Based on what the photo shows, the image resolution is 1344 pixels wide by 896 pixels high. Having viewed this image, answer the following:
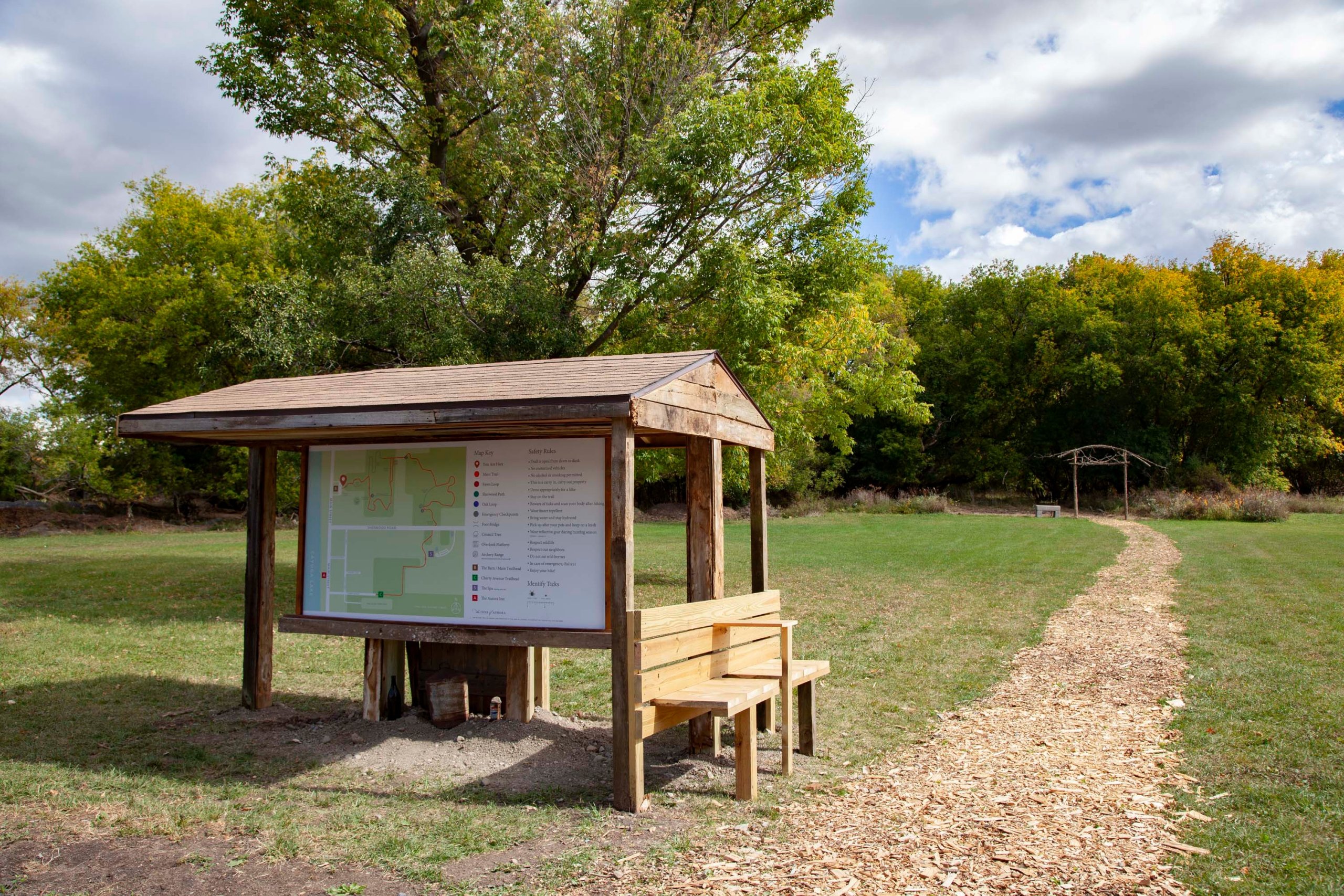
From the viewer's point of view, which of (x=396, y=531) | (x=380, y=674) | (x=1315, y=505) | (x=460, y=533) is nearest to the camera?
(x=460, y=533)

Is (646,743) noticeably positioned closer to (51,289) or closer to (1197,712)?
(1197,712)

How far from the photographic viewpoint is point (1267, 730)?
7441 mm

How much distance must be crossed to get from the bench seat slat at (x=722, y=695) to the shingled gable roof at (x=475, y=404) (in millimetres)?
1721

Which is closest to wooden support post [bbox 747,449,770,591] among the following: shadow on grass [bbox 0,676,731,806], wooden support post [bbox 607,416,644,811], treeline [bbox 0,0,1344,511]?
shadow on grass [bbox 0,676,731,806]

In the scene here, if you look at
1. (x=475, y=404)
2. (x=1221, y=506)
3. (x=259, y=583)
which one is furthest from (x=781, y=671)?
(x=1221, y=506)

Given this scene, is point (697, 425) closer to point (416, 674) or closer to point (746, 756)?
point (746, 756)

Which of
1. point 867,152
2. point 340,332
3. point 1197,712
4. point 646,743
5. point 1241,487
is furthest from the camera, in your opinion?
point 1241,487

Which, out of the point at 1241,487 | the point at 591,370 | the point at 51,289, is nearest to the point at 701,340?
the point at 591,370

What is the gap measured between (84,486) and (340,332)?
93.2 feet

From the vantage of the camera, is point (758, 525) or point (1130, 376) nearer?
point (758, 525)

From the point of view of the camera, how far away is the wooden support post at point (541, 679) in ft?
25.1

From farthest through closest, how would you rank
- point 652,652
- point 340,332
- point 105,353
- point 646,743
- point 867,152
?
1. point 105,353
2. point 867,152
3. point 340,332
4. point 646,743
5. point 652,652

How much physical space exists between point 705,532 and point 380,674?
2913 millimetres

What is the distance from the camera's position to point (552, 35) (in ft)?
52.6
